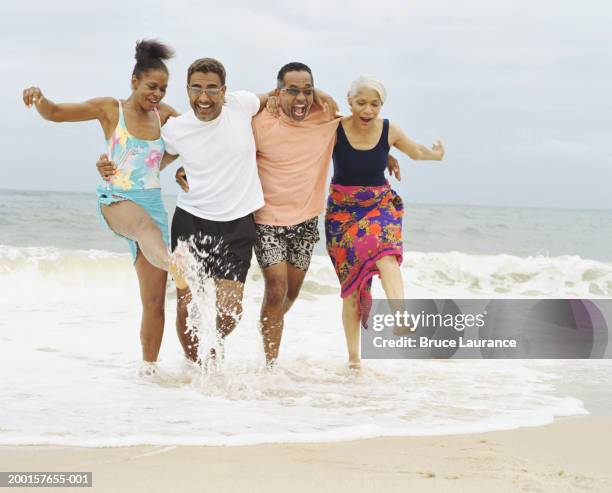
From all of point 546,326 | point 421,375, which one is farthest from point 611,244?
point 421,375

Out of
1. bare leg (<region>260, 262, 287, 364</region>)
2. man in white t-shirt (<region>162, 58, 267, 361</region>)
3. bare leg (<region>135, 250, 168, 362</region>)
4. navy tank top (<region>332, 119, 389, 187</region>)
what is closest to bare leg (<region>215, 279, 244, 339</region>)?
man in white t-shirt (<region>162, 58, 267, 361</region>)

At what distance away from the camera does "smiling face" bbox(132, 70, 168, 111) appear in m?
4.41

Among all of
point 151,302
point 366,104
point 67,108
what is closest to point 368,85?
point 366,104

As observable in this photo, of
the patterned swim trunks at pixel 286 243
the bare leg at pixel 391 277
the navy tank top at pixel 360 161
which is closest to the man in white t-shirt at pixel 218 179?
the patterned swim trunks at pixel 286 243

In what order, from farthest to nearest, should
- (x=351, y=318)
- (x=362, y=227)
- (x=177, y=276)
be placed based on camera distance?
(x=351, y=318), (x=362, y=227), (x=177, y=276)

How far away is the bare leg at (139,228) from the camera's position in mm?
4328

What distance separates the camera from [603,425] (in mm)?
4070

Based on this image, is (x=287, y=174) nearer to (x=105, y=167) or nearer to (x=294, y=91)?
(x=294, y=91)

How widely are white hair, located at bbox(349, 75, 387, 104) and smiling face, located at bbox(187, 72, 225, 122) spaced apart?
0.80 m

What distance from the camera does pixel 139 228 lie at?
14.5 ft

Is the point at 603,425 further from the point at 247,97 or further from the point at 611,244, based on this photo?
the point at 611,244

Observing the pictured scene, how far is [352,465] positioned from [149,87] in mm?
2497

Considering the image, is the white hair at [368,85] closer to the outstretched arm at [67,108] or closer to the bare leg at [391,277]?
the bare leg at [391,277]

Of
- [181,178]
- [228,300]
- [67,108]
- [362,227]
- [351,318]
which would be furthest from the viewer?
[351,318]
